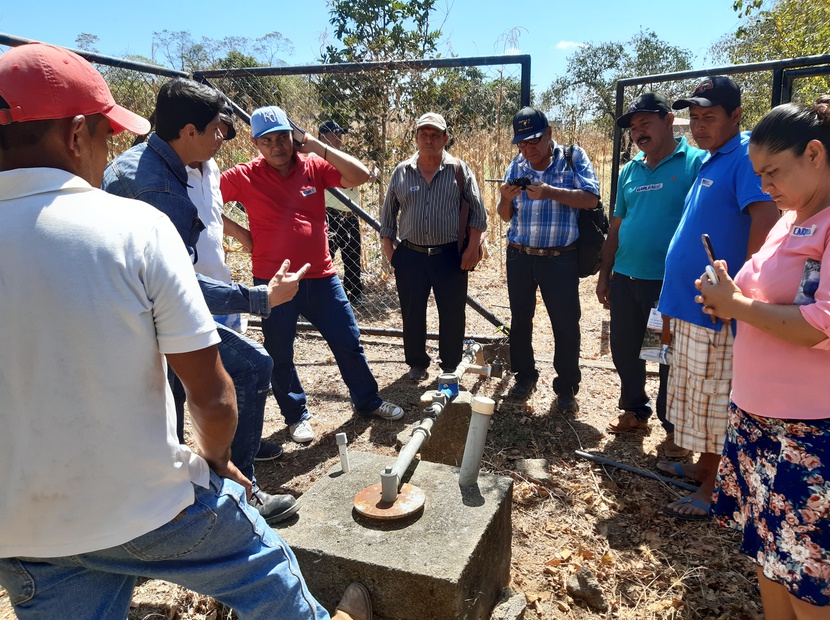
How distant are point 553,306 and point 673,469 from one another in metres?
1.33

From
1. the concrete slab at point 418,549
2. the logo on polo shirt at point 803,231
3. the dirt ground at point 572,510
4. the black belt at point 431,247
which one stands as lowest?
the dirt ground at point 572,510

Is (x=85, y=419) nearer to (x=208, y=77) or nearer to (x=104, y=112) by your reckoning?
(x=104, y=112)

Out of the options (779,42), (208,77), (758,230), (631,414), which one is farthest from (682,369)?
(779,42)

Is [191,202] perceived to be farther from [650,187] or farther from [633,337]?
[633,337]

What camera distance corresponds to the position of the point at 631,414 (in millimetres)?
3951

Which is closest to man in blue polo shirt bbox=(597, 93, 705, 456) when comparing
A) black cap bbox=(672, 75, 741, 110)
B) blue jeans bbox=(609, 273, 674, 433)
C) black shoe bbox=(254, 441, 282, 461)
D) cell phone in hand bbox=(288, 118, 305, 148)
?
blue jeans bbox=(609, 273, 674, 433)

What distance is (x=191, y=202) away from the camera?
250 centimetres

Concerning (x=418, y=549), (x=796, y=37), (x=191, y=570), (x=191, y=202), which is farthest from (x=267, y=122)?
(x=796, y=37)

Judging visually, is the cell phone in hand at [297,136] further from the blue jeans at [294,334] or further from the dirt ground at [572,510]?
the dirt ground at [572,510]

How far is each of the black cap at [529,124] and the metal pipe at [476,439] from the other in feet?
7.29

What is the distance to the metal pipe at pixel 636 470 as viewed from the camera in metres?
3.30

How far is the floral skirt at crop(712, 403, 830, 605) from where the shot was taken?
5.80 ft

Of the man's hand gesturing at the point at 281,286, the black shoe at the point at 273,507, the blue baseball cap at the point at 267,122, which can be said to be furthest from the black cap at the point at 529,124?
the black shoe at the point at 273,507

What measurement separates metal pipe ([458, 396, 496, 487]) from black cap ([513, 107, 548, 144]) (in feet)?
7.29
